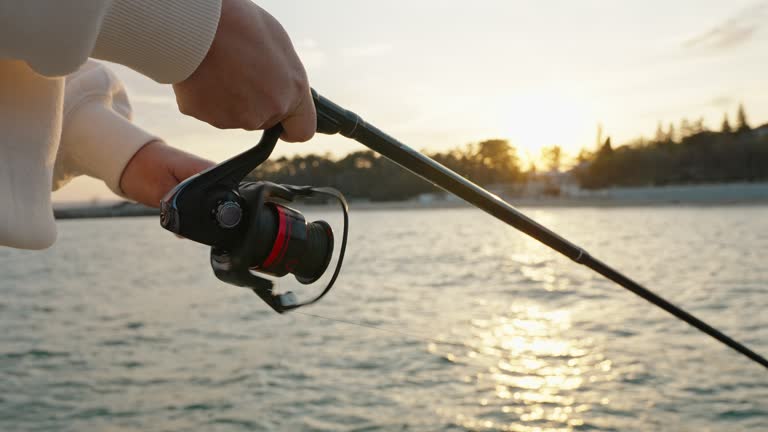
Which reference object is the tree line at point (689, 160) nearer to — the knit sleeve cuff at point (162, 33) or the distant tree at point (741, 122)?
the distant tree at point (741, 122)

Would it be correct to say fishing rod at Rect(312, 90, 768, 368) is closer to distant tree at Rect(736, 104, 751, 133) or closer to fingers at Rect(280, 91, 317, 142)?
fingers at Rect(280, 91, 317, 142)

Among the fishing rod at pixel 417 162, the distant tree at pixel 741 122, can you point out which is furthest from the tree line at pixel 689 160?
the fishing rod at pixel 417 162

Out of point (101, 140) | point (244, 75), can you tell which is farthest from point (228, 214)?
point (101, 140)

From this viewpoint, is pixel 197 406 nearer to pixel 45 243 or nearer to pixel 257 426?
pixel 257 426

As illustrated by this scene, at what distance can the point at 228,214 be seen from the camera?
4.10 ft

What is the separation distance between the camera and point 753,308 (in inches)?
514

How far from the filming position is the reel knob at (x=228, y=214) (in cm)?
124

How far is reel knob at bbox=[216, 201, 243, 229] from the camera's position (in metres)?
1.24

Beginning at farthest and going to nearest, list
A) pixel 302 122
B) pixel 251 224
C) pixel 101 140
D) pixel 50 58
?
pixel 101 140 < pixel 251 224 < pixel 302 122 < pixel 50 58

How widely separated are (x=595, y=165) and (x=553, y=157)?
1793cm

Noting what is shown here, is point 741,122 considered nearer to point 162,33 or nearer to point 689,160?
point 689,160

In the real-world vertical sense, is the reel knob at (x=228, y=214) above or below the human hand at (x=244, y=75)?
below

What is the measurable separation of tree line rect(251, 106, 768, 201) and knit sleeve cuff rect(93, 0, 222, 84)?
65.3 metres

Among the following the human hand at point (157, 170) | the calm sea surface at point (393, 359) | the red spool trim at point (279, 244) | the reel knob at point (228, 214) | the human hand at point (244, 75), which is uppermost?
the human hand at point (244, 75)
